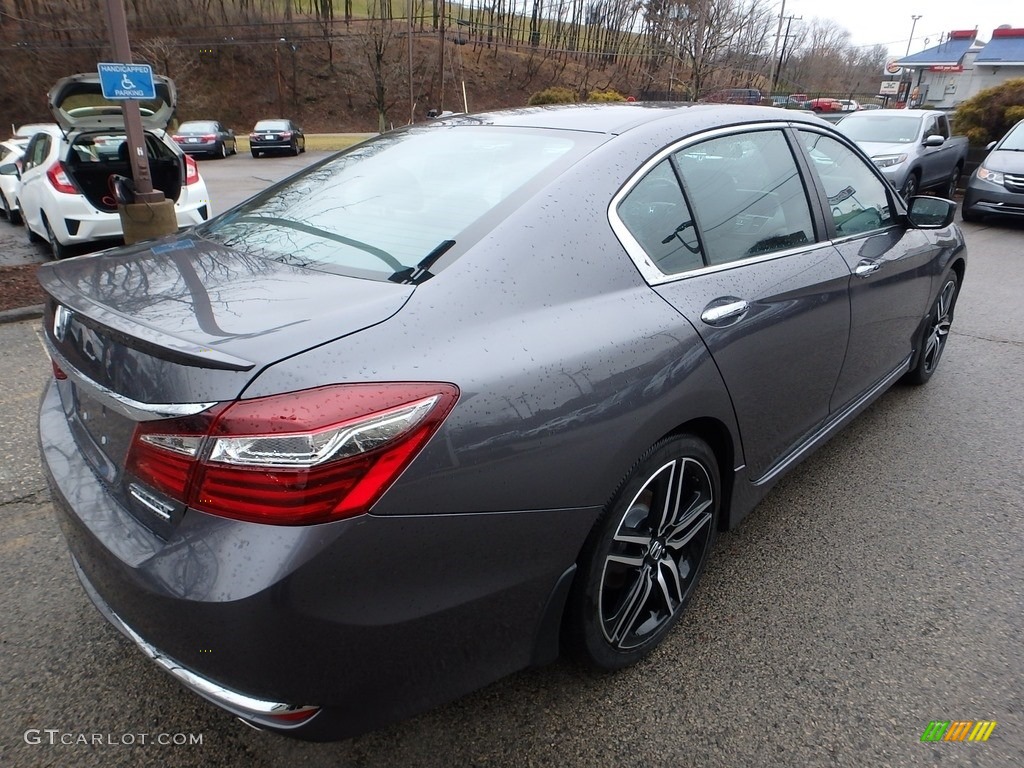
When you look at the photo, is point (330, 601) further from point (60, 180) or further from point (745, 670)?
point (60, 180)

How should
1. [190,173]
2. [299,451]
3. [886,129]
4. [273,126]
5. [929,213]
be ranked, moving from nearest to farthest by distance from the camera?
1. [299,451]
2. [929,213]
3. [190,173]
4. [886,129]
5. [273,126]

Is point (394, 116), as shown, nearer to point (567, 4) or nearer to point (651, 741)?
point (567, 4)

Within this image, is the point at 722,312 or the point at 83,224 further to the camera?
the point at 83,224

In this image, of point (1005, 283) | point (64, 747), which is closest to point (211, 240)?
point (64, 747)

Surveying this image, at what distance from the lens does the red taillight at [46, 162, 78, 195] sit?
750 cm

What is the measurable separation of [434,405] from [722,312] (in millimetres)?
1131

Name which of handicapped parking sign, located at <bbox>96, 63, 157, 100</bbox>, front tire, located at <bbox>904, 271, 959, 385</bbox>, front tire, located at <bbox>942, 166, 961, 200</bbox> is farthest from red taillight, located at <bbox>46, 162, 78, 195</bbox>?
front tire, located at <bbox>942, 166, 961, 200</bbox>

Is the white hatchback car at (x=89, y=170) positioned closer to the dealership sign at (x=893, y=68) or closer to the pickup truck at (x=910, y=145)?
the pickup truck at (x=910, y=145)

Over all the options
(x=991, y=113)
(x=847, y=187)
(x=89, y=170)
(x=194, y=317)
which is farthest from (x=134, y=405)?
(x=991, y=113)

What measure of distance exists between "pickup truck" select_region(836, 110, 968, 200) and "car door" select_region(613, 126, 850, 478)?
30.6 feet

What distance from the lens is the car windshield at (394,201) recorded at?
1923 millimetres

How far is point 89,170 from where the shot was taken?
8.30 meters

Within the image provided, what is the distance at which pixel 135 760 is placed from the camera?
5.97ft

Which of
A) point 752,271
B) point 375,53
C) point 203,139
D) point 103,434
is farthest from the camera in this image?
point 375,53
